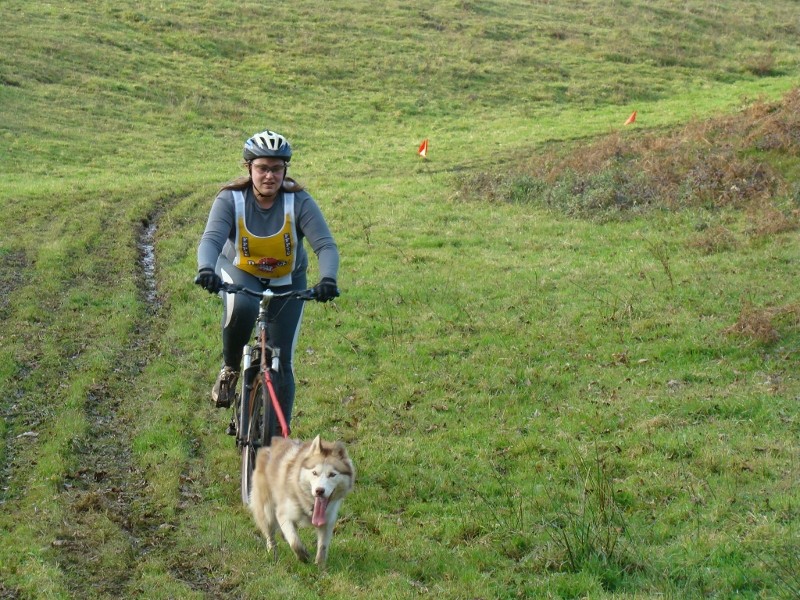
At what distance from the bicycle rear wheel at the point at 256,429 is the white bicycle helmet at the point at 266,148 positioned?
69.7 inches

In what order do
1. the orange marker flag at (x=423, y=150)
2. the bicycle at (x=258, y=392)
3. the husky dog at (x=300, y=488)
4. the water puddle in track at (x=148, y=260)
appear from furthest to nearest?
the orange marker flag at (x=423, y=150) < the water puddle in track at (x=148, y=260) < the bicycle at (x=258, y=392) < the husky dog at (x=300, y=488)

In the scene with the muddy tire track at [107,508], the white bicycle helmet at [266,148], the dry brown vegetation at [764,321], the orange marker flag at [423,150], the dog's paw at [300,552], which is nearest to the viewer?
the dog's paw at [300,552]

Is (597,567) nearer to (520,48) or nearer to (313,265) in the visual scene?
(313,265)

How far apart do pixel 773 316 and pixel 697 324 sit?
97 cm

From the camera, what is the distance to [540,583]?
251 inches

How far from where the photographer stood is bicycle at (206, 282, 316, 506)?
7.26m

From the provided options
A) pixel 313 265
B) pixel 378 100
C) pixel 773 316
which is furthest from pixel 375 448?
pixel 378 100

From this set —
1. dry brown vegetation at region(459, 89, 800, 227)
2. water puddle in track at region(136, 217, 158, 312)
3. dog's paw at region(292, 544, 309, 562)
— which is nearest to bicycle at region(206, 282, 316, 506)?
dog's paw at region(292, 544, 309, 562)

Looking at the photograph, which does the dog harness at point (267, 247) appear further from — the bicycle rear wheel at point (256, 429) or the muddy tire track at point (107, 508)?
the muddy tire track at point (107, 508)

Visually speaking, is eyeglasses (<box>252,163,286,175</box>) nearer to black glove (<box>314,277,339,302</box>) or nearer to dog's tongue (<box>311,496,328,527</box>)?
black glove (<box>314,277,339,302</box>)

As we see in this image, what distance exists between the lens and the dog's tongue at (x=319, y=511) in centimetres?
609

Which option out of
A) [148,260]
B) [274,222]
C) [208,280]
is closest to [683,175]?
[148,260]

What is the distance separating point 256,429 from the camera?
297 inches

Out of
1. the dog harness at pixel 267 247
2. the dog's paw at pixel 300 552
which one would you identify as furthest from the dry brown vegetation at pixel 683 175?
the dog's paw at pixel 300 552
